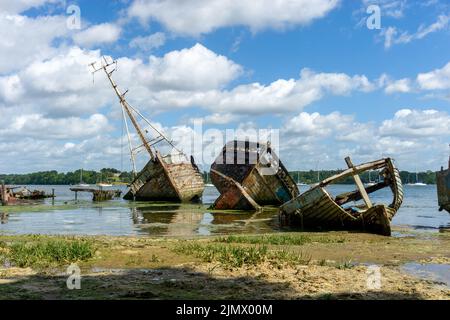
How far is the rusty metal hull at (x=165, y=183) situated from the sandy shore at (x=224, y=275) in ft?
99.0

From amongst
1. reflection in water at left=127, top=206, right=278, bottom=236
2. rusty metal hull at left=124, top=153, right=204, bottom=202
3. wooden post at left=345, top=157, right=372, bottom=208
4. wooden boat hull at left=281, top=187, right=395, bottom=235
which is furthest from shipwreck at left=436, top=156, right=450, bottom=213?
rusty metal hull at left=124, top=153, right=204, bottom=202

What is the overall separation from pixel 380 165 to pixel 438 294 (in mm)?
12776

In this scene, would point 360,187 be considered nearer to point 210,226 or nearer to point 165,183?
point 210,226

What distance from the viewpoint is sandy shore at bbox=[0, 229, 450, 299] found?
719 centimetres

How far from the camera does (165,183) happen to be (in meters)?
43.8

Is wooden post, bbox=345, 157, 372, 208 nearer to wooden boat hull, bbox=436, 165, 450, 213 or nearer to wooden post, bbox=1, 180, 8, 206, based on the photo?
wooden boat hull, bbox=436, 165, 450, 213

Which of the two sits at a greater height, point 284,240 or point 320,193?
point 320,193

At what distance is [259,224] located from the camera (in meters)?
22.5

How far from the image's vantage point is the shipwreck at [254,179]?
31609 mm

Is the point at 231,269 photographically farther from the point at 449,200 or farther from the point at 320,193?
the point at 449,200

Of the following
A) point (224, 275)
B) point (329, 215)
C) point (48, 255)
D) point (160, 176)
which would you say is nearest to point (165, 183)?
point (160, 176)

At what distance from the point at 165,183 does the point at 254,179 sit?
40.1 ft

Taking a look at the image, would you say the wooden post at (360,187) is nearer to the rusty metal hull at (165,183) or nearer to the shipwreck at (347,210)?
the shipwreck at (347,210)
